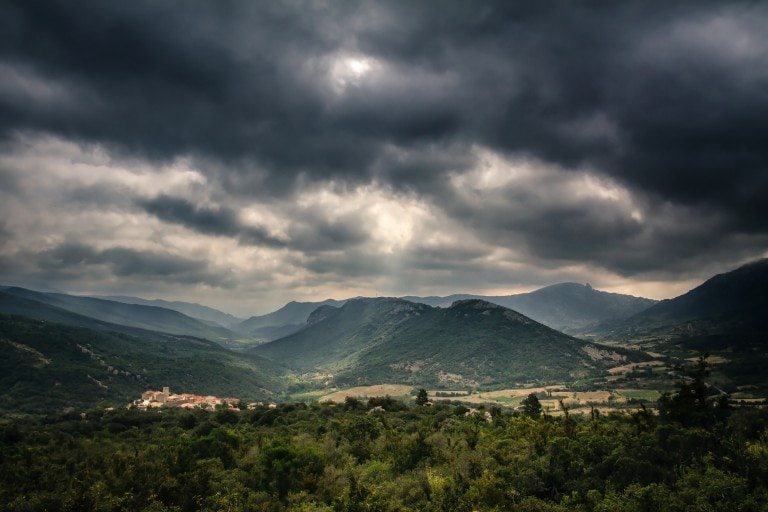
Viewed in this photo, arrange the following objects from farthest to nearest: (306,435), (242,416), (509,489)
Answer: (242,416)
(306,435)
(509,489)

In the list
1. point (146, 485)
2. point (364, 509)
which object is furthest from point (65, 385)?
point (364, 509)

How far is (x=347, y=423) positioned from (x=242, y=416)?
3508cm

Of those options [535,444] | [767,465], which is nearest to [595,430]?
[535,444]

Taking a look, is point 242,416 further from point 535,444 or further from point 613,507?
point 613,507

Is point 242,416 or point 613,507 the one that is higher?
point 613,507

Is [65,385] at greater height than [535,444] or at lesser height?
lesser

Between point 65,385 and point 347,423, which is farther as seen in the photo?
point 65,385

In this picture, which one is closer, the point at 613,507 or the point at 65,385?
the point at 613,507

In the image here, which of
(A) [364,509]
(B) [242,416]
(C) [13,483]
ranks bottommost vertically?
(B) [242,416]

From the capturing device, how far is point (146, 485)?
46.7 m

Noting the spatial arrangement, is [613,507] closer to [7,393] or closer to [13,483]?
[13,483]

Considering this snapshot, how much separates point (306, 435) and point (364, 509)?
39590 millimetres

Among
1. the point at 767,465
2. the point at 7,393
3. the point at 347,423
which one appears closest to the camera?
the point at 767,465

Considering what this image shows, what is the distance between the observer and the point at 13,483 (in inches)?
1918
